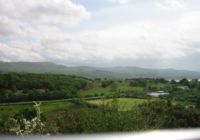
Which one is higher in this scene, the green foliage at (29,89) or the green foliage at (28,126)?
the green foliage at (28,126)

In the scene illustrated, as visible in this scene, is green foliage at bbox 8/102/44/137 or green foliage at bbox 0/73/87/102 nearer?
green foliage at bbox 8/102/44/137

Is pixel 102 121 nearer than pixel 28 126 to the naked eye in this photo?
No

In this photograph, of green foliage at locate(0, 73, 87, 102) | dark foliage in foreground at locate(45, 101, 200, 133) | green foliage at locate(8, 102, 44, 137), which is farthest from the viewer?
green foliage at locate(0, 73, 87, 102)

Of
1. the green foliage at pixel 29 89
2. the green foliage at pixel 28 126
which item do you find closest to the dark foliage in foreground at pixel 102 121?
the green foliage at pixel 28 126

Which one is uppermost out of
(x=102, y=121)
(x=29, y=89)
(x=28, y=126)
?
(x=28, y=126)

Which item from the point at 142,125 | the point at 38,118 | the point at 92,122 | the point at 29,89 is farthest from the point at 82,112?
the point at 29,89

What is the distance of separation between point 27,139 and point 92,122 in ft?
11.8

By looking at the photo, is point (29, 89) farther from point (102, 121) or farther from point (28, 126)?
point (28, 126)

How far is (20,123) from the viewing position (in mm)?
3902

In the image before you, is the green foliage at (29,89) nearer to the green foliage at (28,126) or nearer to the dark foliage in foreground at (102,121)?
the dark foliage in foreground at (102,121)

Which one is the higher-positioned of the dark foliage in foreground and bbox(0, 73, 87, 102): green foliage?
the dark foliage in foreground

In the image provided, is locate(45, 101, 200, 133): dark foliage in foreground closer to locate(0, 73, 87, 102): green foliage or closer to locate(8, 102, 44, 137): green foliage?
locate(8, 102, 44, 137): green foliage

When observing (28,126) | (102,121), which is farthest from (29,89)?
(28,126)

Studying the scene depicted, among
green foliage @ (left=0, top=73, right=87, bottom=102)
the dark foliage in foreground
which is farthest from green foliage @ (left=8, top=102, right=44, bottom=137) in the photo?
green foliage @ (left=0, top=73, right=87, bottom=102)
